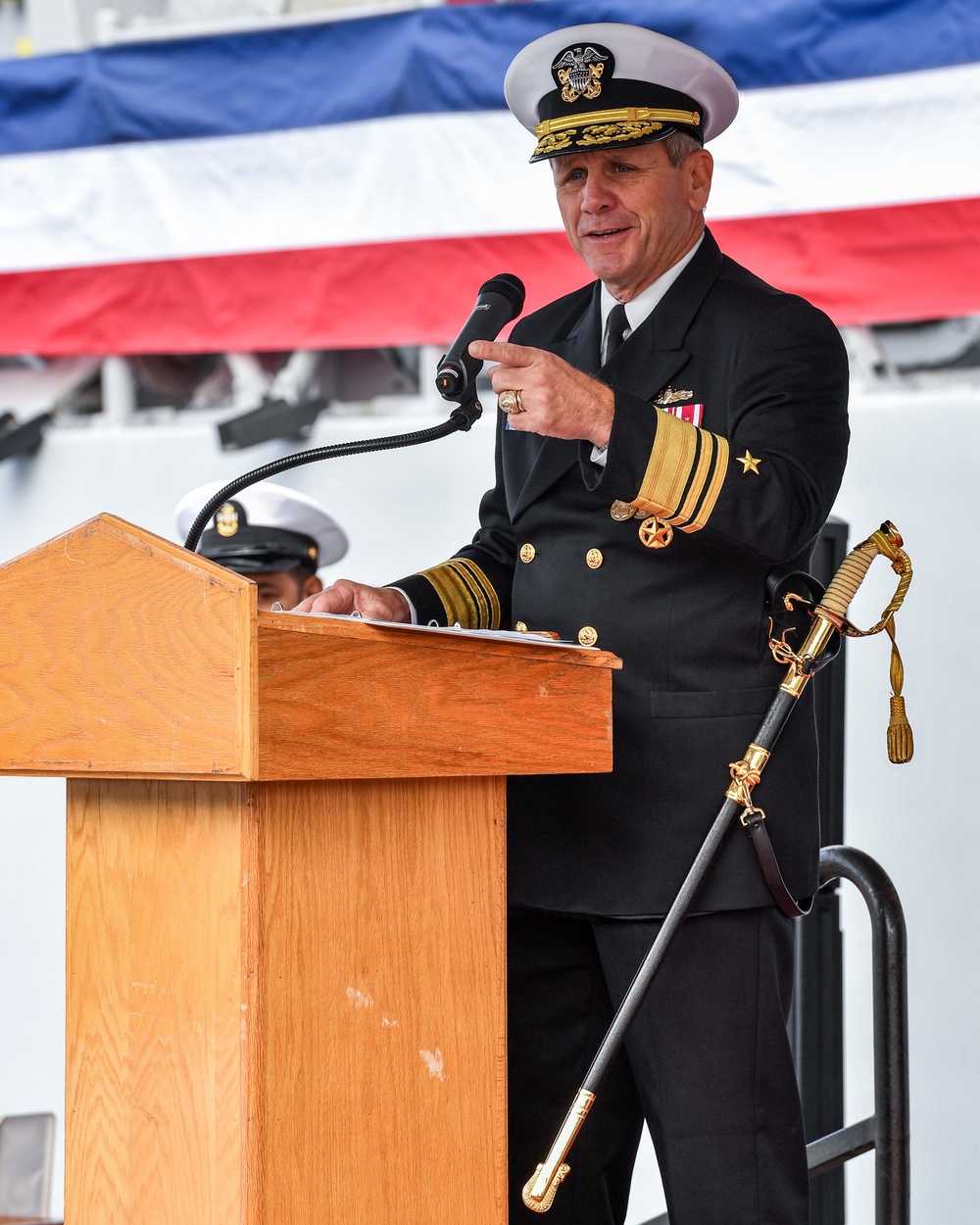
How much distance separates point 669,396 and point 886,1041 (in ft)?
2.92

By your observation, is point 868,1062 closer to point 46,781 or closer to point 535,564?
point 535,564

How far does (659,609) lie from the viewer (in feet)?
5.00

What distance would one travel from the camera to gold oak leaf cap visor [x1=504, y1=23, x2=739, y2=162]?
5.35 feet

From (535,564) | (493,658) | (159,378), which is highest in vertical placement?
(159,378)

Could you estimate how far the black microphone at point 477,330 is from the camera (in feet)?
4.23

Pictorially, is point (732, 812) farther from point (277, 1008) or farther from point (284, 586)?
point (284, 586)

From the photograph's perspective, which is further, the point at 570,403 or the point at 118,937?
the point at 570,403

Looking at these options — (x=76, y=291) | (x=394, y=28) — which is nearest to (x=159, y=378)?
(x=76, y=291)

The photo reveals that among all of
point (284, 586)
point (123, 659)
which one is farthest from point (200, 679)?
point (284, 586)

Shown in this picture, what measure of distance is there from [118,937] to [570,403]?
0.58 m

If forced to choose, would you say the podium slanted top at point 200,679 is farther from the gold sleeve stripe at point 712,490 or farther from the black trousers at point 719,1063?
the black trousers at point 719,1063

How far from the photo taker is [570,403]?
131cm

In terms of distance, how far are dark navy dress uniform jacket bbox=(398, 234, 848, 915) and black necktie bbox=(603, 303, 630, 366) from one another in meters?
0.05

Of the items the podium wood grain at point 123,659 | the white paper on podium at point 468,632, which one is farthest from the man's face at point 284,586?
the podium wood grain at point 123,659
